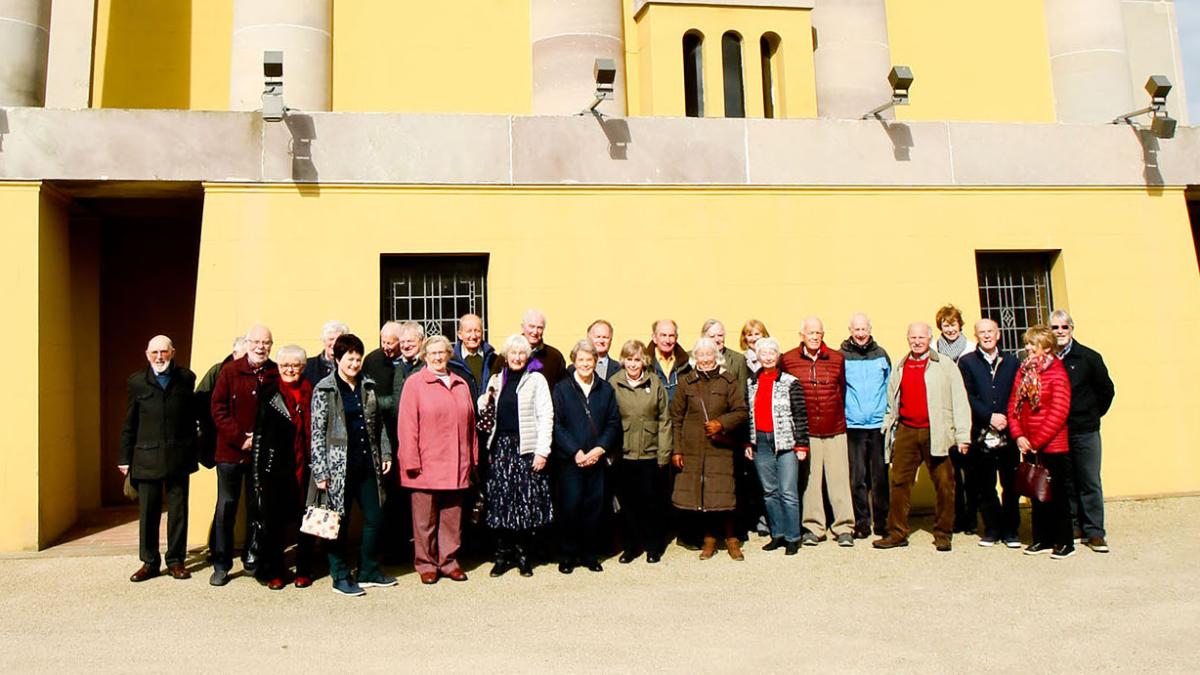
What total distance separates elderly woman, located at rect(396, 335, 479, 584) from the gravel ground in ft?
1.38

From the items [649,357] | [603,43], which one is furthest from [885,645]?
[603,43]

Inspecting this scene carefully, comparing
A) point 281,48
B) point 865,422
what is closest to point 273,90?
point 281,48

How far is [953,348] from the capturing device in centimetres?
807

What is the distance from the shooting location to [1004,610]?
5887mm

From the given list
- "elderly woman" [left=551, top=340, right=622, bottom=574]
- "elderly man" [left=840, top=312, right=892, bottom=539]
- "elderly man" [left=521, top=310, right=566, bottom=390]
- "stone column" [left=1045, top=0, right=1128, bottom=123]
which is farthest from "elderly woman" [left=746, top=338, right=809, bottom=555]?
"stone column" [left=1045, top=0, right=1128, bottom=123]

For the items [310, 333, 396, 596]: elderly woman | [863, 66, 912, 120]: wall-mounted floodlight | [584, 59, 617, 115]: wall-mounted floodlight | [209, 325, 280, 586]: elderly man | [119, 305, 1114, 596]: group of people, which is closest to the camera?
[310, 333, 396, 596]: elderly woman

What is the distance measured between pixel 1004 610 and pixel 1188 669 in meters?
1.18

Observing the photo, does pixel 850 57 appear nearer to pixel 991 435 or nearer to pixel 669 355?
pixel 669 355

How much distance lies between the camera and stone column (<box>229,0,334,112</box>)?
9844 mm

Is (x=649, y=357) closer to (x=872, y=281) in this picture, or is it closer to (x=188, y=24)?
(x=872, y=281)

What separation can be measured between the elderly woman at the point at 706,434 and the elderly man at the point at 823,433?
29.3 inches

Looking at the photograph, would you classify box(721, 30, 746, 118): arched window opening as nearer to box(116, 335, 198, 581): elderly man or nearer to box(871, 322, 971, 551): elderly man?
box(871, 322, 971, 551): elderly man

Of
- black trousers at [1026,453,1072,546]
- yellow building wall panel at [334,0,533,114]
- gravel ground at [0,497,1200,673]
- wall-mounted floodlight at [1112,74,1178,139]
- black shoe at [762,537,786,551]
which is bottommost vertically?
gravel ground at [0,497,1200,673]

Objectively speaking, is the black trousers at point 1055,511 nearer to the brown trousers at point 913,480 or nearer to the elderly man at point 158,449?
the brown trousers at point 913,480
